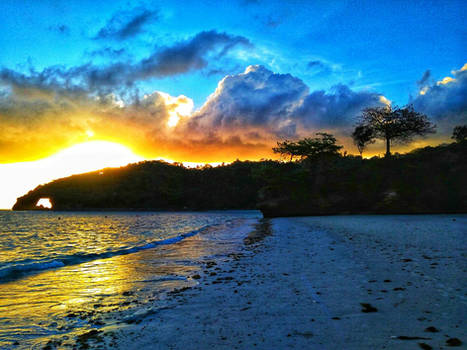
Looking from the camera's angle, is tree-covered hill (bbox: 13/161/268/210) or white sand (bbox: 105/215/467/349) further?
tree-covered hill (bbox: 13/161/268/210)

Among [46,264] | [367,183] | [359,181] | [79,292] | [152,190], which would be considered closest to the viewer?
[79,292]

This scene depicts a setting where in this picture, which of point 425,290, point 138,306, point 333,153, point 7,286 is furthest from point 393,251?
point 333,153

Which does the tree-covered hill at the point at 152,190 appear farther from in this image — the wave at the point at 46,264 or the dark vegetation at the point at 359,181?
the wave at the point at 46,264

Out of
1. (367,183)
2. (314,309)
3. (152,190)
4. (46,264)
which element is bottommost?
(46,264)

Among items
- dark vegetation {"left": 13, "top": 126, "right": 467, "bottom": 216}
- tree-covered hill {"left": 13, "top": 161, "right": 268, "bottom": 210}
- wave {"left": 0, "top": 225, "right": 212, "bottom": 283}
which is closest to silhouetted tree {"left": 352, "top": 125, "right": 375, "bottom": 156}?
dark vegetation {"left": 13, "top": 126, "right": 467, "bottom": 216}

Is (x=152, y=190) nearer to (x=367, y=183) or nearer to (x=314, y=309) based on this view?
(x=367, y=183)

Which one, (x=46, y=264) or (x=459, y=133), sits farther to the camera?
(x=459, y=133)

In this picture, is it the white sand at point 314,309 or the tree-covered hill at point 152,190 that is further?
the tree-covered hill at point 152,190

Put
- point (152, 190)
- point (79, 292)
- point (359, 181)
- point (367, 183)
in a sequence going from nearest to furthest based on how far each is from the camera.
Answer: point (79, 292), point (367, 183), point (359, 181), point (152, 190)

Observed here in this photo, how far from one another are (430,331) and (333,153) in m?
56.2

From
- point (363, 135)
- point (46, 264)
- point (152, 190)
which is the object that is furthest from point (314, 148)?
point (152, 190)

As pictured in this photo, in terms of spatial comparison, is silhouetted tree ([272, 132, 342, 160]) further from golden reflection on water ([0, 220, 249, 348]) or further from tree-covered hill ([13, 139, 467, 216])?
golden reflection on water ([0, 220, 249, 348])

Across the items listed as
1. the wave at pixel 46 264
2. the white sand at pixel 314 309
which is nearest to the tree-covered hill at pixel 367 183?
the wave at pixel 46 264

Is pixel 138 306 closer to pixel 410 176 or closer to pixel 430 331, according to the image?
pixel 430 331
